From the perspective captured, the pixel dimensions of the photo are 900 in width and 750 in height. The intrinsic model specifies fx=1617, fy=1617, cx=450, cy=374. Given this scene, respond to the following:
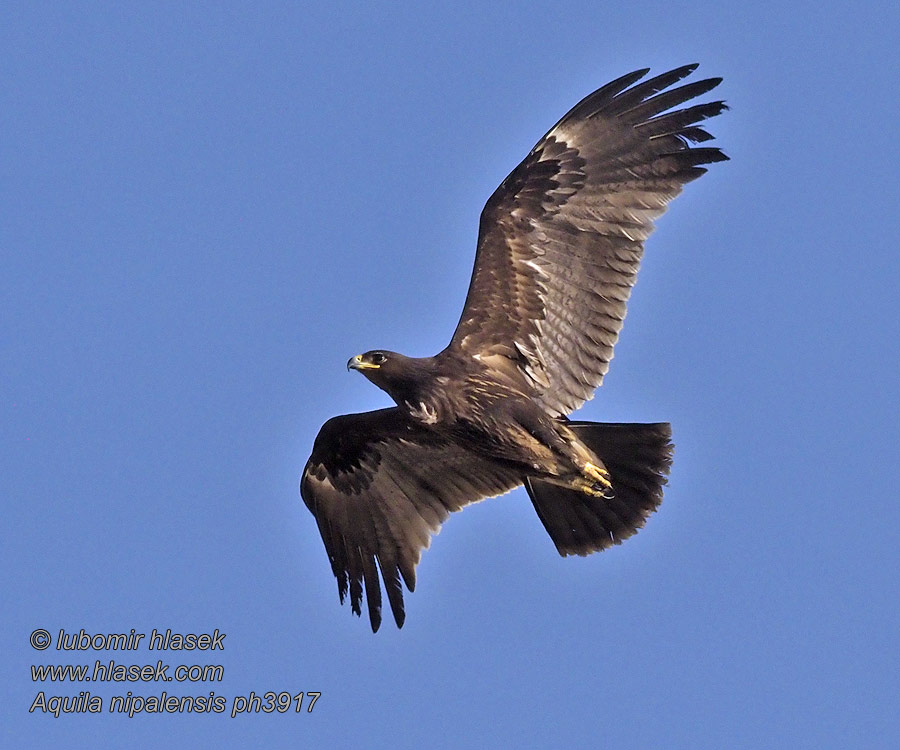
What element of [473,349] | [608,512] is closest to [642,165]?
A: [473,349]

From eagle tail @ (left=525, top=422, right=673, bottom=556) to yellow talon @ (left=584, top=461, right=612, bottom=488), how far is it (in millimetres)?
114

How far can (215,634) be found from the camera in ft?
50.7

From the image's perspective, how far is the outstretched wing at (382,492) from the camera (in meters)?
15.4

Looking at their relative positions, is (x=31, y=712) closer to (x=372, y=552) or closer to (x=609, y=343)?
(x=372, y=552)

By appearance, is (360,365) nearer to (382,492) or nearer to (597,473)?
(382,492)

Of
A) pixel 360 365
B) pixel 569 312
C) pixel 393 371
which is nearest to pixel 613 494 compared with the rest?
pixel 569 312

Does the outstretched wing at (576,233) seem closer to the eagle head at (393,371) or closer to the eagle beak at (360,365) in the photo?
the eagle head at (393,371)

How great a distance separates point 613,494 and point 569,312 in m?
1.68

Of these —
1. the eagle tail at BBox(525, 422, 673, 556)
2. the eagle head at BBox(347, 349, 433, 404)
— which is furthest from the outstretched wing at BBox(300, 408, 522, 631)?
the eagle head at BBox(347, 349, 433, 404)

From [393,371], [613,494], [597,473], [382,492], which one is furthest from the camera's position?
[382,492]

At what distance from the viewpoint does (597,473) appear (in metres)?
14.3

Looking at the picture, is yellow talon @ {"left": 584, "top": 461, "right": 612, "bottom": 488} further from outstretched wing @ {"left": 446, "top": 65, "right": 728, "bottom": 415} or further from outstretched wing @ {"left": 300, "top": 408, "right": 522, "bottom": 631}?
outstretched wing @ {"left": 300, "top": 408, "right": 522, "bottom": 631}

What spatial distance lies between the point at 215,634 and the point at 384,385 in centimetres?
320

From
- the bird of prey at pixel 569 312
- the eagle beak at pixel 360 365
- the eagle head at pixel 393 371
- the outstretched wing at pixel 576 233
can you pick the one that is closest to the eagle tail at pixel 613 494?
the bird of prey at pixel 569 312
